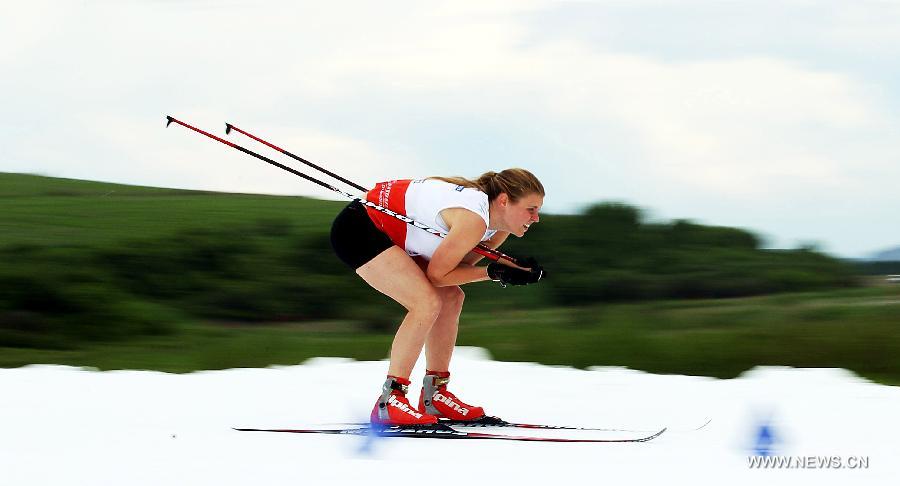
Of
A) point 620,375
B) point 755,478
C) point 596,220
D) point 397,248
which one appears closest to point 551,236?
point 596,220

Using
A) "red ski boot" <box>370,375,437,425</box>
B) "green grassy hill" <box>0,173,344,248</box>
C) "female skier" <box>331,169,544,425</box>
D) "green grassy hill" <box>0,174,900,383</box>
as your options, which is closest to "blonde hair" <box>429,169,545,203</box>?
"female skier" <box>331,169,544,425</box>

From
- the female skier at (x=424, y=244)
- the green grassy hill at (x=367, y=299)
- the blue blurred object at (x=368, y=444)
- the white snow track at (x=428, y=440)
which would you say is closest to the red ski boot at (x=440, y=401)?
the female skier at (x=424, y=244)

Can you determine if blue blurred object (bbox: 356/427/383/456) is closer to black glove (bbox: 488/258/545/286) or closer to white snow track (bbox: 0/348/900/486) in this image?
white snow track (bbox: 0/348/900/486)

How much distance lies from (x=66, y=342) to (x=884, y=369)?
7.25 meters

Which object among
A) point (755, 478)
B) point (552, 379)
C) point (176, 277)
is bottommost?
point (755, 478)

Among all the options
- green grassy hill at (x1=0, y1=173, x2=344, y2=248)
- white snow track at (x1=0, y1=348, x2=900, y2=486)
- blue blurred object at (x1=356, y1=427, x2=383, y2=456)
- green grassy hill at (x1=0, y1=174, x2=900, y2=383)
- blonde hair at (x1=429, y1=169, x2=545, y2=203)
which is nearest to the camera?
white snow track at (x1=0, y1=348, x2=900, y2=486)

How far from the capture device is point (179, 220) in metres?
15.8

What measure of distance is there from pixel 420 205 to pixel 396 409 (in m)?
0.90

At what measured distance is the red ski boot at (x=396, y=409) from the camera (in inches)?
188

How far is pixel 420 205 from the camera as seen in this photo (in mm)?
4766

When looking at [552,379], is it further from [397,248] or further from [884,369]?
[884,369]

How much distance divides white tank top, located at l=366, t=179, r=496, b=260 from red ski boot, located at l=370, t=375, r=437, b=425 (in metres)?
0.59
